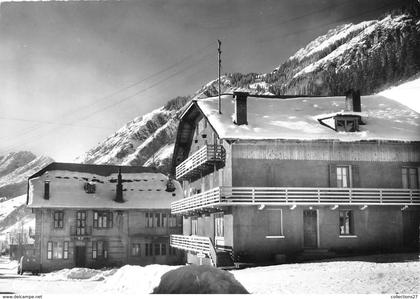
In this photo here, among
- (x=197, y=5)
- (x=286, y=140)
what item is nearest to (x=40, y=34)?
(x=197, y=5)

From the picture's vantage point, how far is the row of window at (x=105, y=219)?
5022cm

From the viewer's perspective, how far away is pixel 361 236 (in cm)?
3319

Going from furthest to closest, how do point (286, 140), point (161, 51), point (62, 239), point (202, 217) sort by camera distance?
1. point (62, 239)
2. point (202, 217)
3. point (286, 140)
4. point (161, 51)

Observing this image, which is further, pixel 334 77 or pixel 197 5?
pixel 334 77

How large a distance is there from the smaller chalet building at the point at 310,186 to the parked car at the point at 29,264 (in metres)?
19.9

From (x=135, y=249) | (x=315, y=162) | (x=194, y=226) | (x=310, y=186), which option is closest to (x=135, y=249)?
(x=135, y=249)

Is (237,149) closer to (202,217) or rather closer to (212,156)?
(212,156)

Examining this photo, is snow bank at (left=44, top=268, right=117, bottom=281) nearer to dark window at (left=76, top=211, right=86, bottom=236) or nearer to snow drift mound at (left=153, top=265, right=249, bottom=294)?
dark window at (left=76, top=211, right=86, bottom=236)

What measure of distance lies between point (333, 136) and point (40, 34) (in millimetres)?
18655

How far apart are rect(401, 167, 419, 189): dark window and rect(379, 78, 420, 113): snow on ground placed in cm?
561

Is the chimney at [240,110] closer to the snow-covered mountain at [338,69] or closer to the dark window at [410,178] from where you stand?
the snow-covered mountain at [338,69]

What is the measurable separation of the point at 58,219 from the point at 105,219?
4.53 metres

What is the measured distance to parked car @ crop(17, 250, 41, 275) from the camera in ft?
156

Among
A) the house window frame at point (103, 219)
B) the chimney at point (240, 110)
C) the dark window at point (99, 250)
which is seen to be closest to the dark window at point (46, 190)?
the house window frame at point (103, 219)
